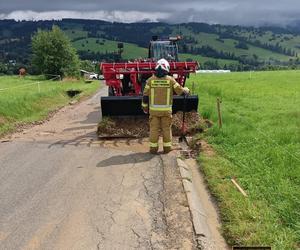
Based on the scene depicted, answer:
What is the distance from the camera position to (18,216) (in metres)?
6.80

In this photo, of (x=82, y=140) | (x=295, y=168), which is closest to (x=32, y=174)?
(x=82, y=140)

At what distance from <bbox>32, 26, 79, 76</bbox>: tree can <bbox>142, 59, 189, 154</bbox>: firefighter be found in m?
59.7

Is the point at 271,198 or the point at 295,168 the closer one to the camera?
the point at 271,198

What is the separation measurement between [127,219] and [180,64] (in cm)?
989

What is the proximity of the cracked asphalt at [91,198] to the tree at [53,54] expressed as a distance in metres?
59.5

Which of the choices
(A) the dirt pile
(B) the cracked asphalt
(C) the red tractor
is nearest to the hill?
(C) the red tractor

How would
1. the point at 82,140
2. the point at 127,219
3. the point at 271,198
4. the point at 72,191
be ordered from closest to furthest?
the point at 127,219
the point at 271,198
the point at 72,191
the point at 82,140

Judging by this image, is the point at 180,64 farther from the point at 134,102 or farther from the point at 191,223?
the point at 191,223

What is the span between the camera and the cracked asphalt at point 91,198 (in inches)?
237

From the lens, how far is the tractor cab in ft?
63.1

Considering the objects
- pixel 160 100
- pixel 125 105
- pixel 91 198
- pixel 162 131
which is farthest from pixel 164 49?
pixel 91 198

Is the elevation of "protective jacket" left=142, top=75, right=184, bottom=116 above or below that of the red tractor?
above

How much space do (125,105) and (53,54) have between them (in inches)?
2351

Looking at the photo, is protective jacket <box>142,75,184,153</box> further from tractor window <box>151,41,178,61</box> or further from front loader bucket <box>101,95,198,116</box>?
tractor window <box>151,41,178,61</box>
